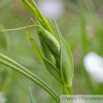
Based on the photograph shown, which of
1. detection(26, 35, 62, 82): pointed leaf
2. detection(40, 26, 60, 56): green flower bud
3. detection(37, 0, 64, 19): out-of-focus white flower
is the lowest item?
detection(26, 35, 62, 82): pointed leaf

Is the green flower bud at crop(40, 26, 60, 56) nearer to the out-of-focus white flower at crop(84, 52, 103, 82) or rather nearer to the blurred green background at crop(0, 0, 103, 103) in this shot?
the blurred green background at crop(0, 0, 103, 103)

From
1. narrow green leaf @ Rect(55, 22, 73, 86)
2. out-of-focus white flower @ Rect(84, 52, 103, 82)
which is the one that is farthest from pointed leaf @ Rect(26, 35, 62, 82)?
out-of-focus white flower @ Rect(84, 52, 103, 82)

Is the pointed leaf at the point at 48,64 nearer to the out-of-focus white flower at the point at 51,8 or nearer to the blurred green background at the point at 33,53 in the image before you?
the blurred green background at the point at 33,53

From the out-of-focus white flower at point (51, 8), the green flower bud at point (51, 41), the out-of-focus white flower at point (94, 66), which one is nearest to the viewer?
the green flower bud at point (51, 41)

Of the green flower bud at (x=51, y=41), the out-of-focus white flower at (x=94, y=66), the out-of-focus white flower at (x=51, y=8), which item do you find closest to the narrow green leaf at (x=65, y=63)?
the green flower bud at (x=51, y=41)

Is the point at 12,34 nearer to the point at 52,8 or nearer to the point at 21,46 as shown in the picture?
the point at 21,46

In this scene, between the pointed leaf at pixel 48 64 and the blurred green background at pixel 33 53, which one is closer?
the pointed leaf at pixel 48 64
